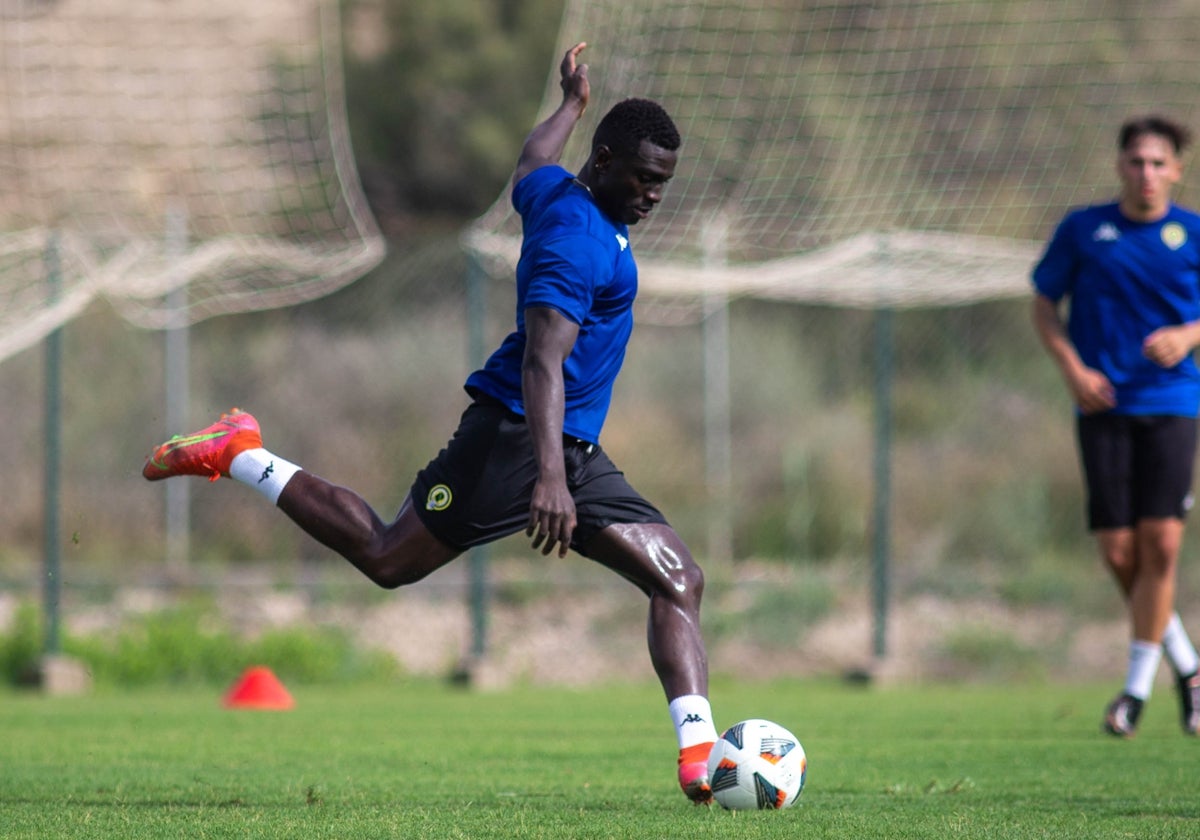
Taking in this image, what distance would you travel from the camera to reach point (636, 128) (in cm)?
487

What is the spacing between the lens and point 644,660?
12.3m

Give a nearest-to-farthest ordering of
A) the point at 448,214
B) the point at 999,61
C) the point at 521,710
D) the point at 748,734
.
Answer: the point at 748,734 < the point at 521,710 < the point at 999,61 < the point at 448,214

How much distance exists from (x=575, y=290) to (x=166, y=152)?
8.15 meters

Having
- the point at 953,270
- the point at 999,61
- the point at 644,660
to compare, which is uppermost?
the point at 999,61

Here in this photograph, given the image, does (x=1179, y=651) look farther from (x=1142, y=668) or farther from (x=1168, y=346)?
(x=1168, y=346)

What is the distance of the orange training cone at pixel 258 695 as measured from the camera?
8.77m

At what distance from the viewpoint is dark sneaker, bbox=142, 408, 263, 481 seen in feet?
17.9

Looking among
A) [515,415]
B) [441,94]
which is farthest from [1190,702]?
[441,94]

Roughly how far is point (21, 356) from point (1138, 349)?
12419 millimetres

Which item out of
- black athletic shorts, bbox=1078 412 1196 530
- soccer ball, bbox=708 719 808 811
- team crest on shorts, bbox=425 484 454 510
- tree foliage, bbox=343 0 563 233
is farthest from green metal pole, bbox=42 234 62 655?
tree foliage, bbox=343 0 563 233

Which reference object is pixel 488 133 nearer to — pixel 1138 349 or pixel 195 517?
pixel 195 517

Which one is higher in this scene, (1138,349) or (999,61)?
(999,61)

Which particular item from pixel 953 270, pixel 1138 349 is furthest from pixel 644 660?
pixel 1138 349

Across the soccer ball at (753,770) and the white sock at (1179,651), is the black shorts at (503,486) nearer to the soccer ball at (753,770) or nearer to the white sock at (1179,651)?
the soccer ball at (753,770)
